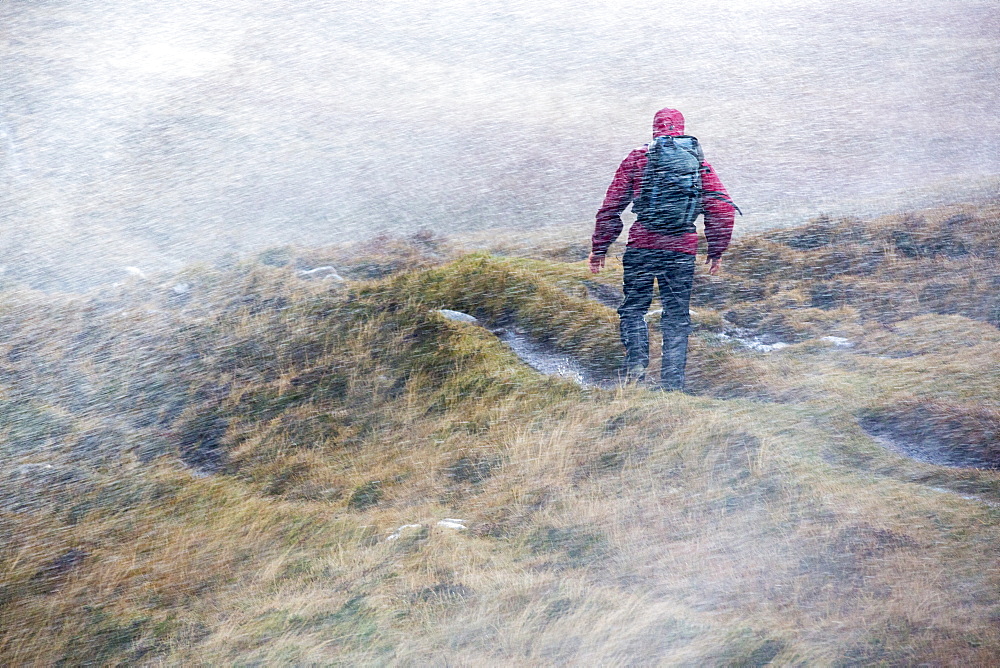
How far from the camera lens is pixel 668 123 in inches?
113

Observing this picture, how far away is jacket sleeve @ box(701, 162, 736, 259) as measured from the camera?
9.57 ft

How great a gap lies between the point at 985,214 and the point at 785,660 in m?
2.63

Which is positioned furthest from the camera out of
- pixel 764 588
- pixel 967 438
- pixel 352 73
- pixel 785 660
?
pixel 352 73

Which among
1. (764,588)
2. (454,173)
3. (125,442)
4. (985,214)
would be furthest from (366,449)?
(985,214)

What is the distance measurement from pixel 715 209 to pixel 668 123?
0.38 metres

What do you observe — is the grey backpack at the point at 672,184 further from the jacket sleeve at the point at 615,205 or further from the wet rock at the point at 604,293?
the wet rock at the point at 604,293

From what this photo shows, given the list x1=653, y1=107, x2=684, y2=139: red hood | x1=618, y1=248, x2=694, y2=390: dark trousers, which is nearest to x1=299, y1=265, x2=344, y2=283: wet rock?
x1=618, y1=248, x2=694, y2=390: dark trousers

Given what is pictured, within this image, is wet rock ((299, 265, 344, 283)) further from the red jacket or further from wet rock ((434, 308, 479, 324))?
the red jacket

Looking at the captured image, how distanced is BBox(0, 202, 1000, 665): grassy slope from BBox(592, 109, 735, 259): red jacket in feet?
1.27

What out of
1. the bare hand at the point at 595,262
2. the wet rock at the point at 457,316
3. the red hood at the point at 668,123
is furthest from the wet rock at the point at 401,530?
the red hood at the point at 668,123

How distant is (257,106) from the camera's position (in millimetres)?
3719

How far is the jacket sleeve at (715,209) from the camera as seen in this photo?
2.92 m

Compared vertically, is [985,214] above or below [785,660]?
above

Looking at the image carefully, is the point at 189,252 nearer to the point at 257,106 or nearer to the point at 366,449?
the point at 257,106
